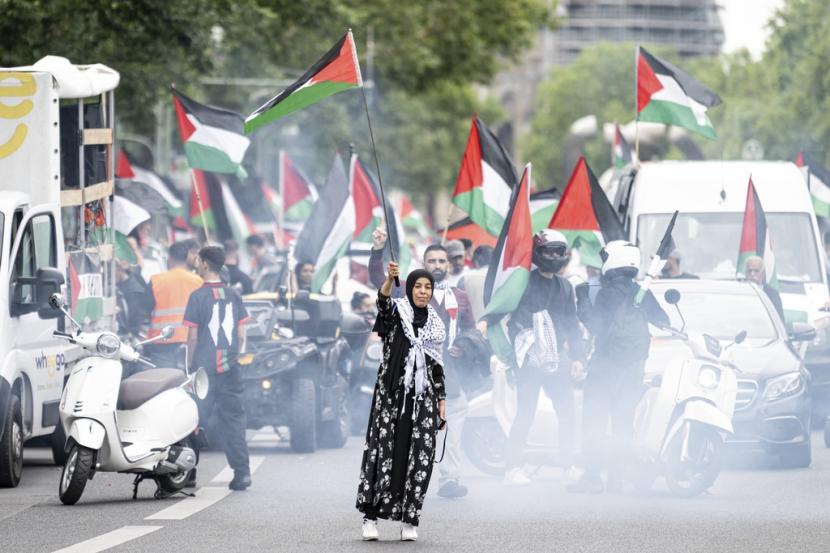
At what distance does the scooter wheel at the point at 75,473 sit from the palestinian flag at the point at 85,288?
3.17 m

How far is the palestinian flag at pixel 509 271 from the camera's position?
48.0 ft

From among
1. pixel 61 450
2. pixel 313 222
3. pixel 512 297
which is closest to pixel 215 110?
pixel 313 222

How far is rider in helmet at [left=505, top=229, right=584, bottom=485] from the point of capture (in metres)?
14.0

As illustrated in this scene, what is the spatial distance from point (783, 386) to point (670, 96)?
6.31 metres

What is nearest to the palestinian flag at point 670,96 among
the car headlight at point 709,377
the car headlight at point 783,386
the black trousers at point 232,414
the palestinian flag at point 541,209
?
the palestinian flag at point 541,209

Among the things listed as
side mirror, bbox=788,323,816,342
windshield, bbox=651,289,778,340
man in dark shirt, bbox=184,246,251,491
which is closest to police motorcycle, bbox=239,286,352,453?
man in dark shirt, bbox=184,246,251,491

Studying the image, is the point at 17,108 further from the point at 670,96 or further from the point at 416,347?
the point at 670,96

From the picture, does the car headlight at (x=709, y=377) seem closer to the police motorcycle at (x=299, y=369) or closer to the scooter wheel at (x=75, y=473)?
the police motorcycle at (x=299, y=369)

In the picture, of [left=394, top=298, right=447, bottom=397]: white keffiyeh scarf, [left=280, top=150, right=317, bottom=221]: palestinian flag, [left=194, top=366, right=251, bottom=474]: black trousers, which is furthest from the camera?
[left=280, top=150, right=317, bottom=221]: palestinian flag

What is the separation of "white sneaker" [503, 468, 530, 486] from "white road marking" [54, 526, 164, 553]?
351 centimetres

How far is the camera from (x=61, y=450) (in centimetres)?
1603

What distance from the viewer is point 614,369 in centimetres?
1380

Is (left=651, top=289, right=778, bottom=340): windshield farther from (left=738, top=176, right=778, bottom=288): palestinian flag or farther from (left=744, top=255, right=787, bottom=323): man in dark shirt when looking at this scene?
(left=738, top=176, right=778, bottom=288): palestinian flag

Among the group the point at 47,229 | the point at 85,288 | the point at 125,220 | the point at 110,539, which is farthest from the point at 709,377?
the point at 125,220
